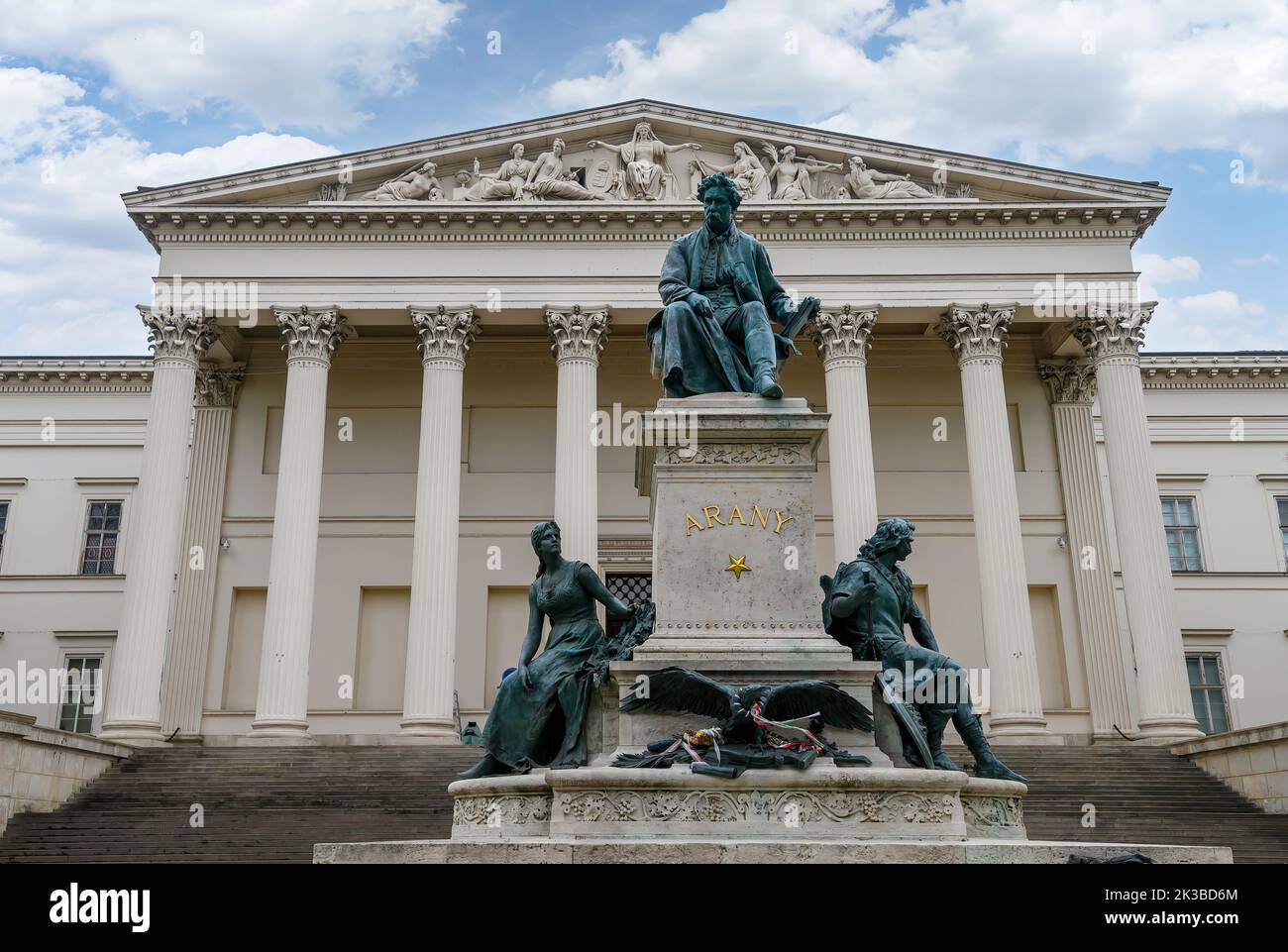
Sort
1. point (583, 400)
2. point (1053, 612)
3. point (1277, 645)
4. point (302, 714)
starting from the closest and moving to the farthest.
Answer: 1. point (302, 714)
2. point (583, 400)
3. point (1053, 612)
4. point (1277, 645)

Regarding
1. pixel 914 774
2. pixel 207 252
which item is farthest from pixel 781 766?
pixel 207 252

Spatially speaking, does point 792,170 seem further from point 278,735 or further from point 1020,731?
point 278,735

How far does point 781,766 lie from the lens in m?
6.51

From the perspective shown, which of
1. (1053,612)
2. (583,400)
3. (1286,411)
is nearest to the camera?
(583,400)

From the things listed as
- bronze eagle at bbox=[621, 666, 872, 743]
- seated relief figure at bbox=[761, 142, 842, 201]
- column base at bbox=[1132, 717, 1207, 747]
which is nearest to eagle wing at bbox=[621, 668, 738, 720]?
bronze eagle at bbox=[621, 666, 872, 743]

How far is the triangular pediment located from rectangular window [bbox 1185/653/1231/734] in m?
15.2

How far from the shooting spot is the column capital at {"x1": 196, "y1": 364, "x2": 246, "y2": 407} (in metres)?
31.6

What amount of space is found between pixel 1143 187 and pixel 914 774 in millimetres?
26368

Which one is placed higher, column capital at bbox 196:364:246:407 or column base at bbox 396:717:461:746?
column capital at bbox 196:364:246:407

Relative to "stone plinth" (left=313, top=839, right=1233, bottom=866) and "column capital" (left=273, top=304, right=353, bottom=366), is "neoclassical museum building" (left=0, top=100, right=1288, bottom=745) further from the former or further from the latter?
"stone plinth" (left=313, top=839, right=1233, bottom=866)

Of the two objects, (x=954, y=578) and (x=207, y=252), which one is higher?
(x=207, y=252)

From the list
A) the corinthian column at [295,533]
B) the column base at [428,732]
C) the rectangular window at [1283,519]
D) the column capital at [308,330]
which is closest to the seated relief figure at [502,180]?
the column capital at [308,330]
